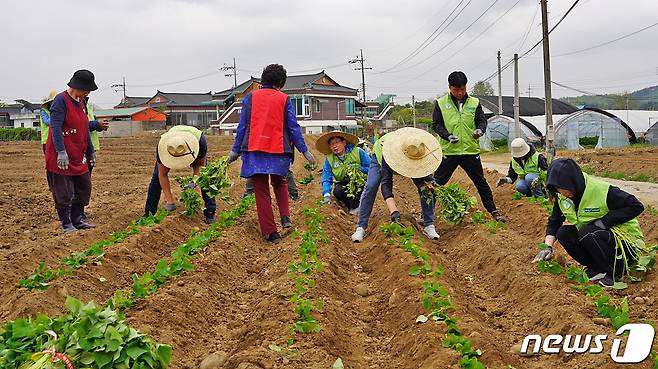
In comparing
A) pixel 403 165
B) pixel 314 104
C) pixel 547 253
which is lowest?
pixel 547 253

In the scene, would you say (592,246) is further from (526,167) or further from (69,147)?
(69,147)

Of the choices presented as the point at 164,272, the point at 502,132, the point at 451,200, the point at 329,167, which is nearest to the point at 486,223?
the point at 451,200

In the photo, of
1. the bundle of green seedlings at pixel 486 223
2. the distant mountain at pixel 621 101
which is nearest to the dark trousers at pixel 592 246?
the bundle of green seedlings at pixel 486 223

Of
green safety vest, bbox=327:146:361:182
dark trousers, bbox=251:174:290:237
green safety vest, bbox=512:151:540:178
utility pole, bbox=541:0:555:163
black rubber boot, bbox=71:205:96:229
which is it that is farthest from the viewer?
utility pole, bbox=541:0:555:163

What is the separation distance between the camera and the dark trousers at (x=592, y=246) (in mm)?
5818

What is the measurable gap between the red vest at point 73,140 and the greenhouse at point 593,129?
92.5 ft

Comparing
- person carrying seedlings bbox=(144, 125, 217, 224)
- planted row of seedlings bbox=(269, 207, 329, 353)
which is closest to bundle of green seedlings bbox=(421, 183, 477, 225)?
planted row of seedlings bbox=(269, 207, 329, 353)

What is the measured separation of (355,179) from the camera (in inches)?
399

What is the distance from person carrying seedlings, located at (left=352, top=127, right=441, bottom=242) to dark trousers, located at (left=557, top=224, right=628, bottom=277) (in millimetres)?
2322

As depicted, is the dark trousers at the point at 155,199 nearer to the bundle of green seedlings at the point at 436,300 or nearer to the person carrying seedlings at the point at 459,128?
the bundle of green seedlings at the point at 436,300

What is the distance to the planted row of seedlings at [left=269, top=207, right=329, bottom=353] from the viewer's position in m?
4.60

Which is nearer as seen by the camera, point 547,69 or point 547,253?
point 547,253

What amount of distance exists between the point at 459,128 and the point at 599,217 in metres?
3.08

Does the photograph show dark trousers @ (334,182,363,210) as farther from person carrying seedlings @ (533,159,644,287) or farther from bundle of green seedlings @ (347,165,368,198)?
person carrying seedlings @ (533,159,644,287)
